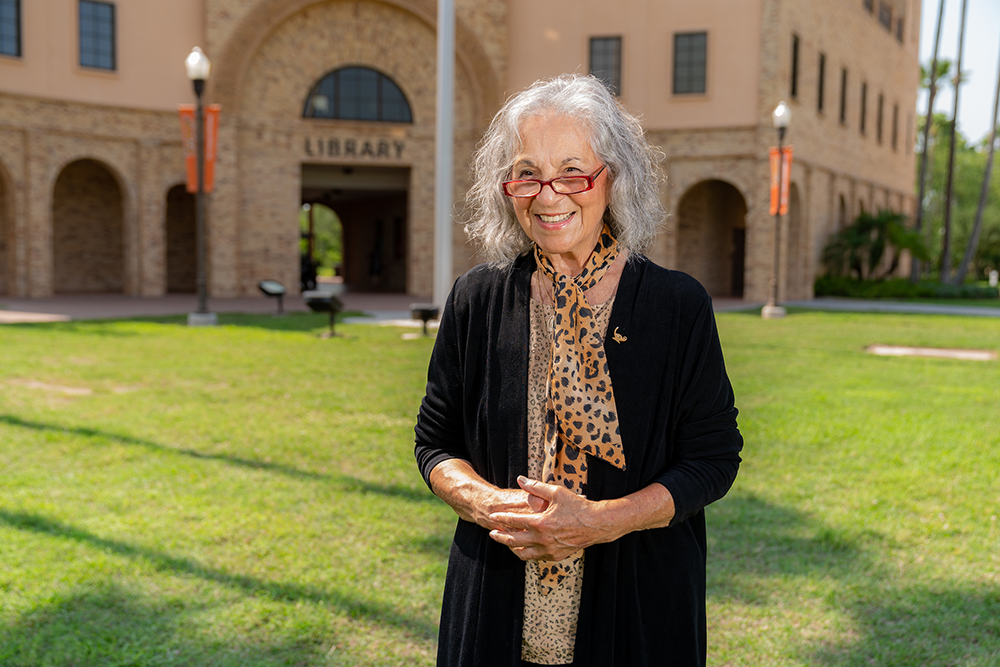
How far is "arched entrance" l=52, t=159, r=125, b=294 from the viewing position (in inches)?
1009

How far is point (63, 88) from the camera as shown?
22.5m

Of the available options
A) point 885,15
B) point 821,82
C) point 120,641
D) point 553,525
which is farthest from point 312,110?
point 553,525

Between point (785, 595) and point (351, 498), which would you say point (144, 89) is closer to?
point (351, 498)

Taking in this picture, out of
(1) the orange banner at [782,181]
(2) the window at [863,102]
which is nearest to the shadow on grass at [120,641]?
(1) the orange banner at [782,181]

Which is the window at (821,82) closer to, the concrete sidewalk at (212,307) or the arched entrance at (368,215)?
the concrete sidewalk at (212,307)

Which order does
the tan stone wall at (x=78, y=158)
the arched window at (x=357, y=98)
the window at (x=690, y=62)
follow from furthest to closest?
the arched window at (x=357, y=98) → the window at (x=690, y=62) → the tan stone wall at (x=78, y=158)

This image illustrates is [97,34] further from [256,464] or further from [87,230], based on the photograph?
[256,464]

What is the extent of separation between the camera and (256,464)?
19.9 ft

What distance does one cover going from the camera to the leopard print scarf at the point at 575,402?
181cm

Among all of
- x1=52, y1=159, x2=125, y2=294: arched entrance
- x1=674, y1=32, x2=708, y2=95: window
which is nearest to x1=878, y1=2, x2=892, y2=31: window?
x1=674, y1=32, x2=708, y2=95: window

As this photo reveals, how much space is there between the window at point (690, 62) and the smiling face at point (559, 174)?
25.7 meters

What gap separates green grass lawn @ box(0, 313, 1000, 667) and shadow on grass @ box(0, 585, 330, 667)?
0.04ft

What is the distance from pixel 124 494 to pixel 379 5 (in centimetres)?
2353

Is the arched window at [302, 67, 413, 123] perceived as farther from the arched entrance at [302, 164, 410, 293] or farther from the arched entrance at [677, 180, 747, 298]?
the arched entrance at [677, 180, 747, 298]
